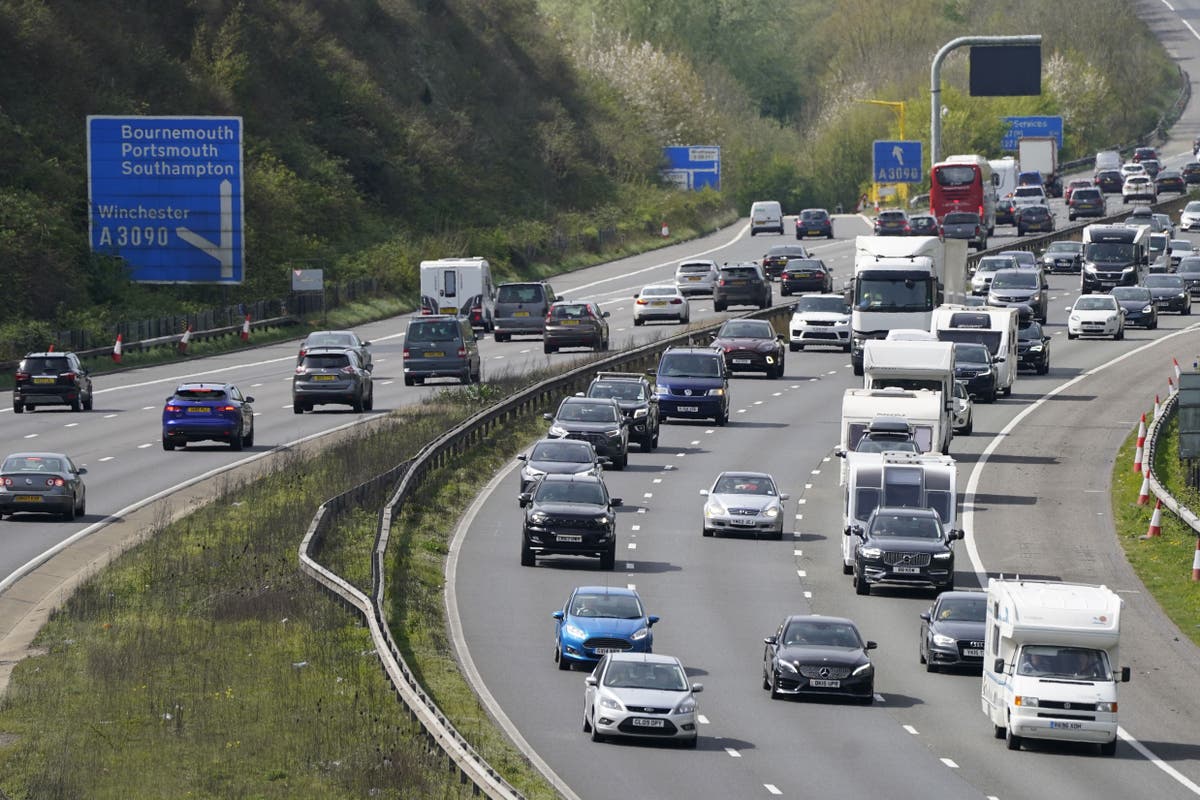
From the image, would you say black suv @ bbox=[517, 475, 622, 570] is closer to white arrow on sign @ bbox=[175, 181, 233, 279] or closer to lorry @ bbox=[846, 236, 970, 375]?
lorry @ bbox=[846, 236, 970, 375]

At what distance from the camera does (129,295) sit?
276 ft

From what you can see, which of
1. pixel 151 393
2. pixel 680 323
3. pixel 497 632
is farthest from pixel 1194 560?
pixel 680 323

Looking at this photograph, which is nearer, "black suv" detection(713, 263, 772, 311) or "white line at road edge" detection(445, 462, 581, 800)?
"white line at road edge" detection(445, 462, 581, 800)

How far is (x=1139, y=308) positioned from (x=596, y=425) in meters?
37.5

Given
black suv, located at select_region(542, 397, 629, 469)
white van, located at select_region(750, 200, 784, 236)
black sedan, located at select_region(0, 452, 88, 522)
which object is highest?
white van, located at select_region(750, 200, 784, 236)

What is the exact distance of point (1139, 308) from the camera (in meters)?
82.9

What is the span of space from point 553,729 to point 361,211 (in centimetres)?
8475

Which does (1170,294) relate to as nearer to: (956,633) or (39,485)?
(39,485)

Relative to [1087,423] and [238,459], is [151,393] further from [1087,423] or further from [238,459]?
[1087,423]

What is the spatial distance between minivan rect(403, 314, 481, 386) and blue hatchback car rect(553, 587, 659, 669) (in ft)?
109

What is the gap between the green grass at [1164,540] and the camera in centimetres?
4119

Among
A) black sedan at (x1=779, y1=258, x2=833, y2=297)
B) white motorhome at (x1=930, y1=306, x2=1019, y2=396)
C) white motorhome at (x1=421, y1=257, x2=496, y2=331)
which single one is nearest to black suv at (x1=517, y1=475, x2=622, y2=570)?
white motorhome at (x1=930, y1=306, x2=1019, y2=396)

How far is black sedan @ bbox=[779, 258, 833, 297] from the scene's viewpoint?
8962cm

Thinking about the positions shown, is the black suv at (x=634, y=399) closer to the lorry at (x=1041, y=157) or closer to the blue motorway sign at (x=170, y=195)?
the blue motorway sign at (x=170, y=195)
